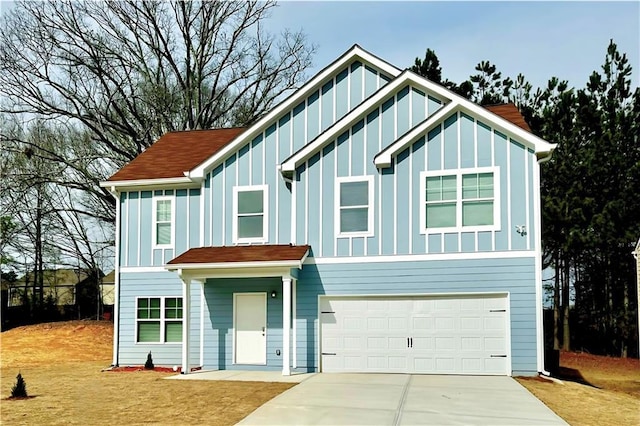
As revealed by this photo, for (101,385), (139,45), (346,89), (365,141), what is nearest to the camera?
(101,385)

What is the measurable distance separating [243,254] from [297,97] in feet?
15.3

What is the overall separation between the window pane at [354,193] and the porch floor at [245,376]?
14.6 ft

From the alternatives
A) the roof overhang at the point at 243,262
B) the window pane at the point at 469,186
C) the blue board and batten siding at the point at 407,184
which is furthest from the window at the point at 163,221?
the window pane at the point at 469,186

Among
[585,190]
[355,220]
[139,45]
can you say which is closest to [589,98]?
[585,190]

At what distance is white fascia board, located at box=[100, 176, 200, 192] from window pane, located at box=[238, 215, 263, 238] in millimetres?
1803

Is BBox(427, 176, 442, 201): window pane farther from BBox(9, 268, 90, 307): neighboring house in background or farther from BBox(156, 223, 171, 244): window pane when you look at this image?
BBox(9, 268, 90, 307): neighboring house in background

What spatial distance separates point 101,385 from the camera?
1531 centimetres

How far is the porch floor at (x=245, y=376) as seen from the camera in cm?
1578

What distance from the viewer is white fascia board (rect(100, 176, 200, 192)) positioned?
19.0m

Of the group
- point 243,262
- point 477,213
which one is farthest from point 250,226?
point 477,213

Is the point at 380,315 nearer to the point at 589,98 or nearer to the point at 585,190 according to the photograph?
the point at 585,190

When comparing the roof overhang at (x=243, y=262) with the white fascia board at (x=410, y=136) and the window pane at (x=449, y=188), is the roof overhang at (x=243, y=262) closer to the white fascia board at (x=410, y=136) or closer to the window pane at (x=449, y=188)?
the white fascia board at (x=410, y=136)

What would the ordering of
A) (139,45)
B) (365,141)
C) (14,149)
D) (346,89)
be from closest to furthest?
(365,141)
(346,89)
(14,149)
(139,45)

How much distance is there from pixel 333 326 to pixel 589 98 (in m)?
15.7
